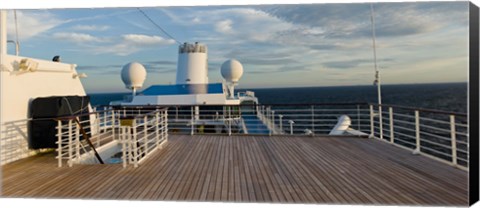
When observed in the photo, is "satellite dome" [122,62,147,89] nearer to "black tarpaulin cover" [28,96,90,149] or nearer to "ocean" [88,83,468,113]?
"ocean" [88,83,468,113]

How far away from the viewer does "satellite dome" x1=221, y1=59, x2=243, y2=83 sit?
14.4 metres

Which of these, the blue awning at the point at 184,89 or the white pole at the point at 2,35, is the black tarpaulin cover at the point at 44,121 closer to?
the white pole at the point at 2,35

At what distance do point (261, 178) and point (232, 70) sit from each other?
1148cm

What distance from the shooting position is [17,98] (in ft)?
14.1

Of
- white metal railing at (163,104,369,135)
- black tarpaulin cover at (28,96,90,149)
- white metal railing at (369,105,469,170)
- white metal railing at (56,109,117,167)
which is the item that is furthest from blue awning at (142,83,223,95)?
black tarpaulin cover at (28,96,90,149)

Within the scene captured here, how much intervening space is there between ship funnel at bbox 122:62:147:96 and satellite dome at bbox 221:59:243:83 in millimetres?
3395

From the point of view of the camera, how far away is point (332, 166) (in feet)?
11.8

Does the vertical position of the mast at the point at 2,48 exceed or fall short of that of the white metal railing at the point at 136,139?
it exceeds it

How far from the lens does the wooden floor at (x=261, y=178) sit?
105 inches

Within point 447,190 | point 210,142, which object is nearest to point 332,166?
point 447,190

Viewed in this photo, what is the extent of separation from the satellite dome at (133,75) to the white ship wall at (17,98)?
8270 millimetres

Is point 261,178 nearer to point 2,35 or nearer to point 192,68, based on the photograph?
point 2,35

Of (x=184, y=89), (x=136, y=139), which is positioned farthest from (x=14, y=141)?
(x=184, y=89)

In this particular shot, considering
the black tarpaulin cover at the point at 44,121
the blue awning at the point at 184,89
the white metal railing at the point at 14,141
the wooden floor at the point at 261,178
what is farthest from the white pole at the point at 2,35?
the blue awning at the point at 184,89
